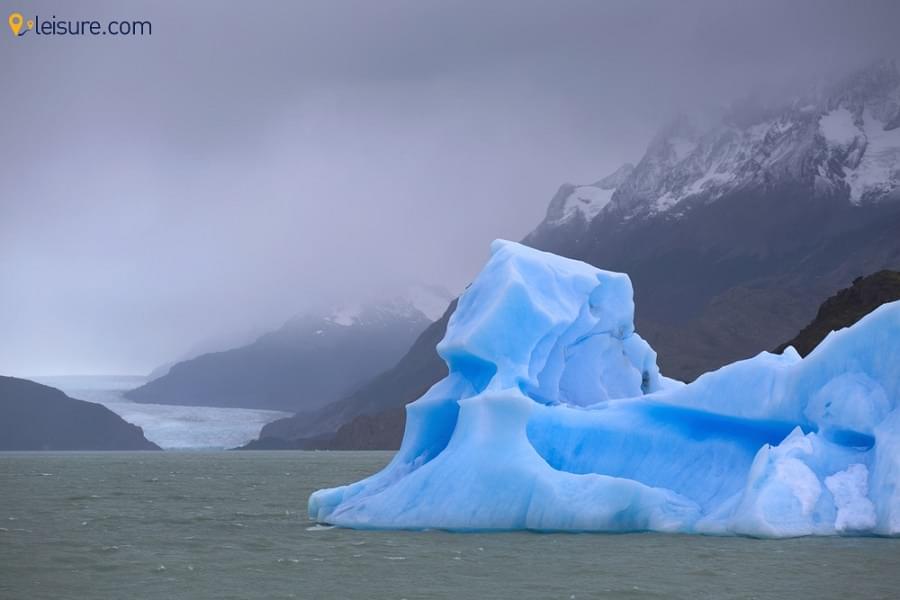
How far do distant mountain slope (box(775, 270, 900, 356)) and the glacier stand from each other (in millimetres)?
63464

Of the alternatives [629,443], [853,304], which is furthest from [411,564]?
[853,304]

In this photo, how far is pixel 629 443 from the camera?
24.7m

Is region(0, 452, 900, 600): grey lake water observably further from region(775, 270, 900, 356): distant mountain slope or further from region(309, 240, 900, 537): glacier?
region(775, 270, 900, 356): distant mountain slope

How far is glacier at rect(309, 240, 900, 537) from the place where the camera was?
70.3 ft

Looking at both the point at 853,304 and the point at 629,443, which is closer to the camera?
the point at 629,443

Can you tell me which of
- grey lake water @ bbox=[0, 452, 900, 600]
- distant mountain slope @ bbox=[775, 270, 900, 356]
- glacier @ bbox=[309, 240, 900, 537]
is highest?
distant mountain slope @ bbox=[775, 270, 900, 356]

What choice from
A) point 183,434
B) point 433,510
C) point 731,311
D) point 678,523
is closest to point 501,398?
point 433,510

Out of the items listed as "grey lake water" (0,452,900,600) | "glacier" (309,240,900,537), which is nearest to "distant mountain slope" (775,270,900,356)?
"glacier" (309,240,900,537)

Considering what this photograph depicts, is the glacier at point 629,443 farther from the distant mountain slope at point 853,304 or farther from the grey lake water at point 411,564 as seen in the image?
the distant mountain slope at point 853,304

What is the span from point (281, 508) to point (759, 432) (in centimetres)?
1503

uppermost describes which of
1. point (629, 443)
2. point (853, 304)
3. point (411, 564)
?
point (853, 304)

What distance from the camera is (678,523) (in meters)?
22.8

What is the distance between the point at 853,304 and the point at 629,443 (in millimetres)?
70653

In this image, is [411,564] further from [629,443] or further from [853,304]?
[853,304]
